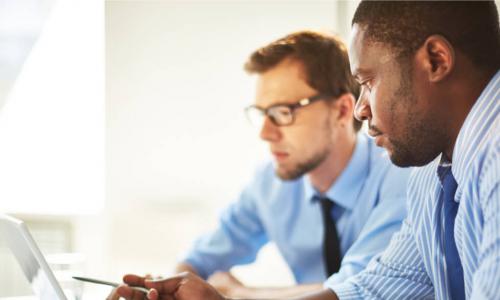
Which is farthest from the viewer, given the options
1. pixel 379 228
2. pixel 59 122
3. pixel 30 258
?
pixel 59 122

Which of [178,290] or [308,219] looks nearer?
[178,290]

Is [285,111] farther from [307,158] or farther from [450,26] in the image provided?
[450,26]

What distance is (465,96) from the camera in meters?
1.08

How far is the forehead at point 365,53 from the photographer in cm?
113

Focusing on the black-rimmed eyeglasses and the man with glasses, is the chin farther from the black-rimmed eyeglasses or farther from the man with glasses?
the black-rimmed eyeglasses

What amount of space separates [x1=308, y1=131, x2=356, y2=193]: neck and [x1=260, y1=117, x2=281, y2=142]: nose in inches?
7.0

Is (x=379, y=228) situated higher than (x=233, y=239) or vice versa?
(x=379, y=228)

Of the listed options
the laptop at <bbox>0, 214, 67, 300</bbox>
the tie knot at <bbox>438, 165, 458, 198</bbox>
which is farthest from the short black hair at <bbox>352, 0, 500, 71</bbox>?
the laptop at <bbox>0, 214, 67, 300</bbox>

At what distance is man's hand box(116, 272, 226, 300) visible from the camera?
1394 mm

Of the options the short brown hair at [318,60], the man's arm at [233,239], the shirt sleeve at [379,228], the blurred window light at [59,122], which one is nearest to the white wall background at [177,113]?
the blurred window light at [59,122]

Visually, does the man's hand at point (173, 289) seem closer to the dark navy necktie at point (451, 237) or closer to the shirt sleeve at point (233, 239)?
the dark navy necktie at point (451, 237)

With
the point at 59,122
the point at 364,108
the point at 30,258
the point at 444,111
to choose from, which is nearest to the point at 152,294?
the point at 30,258

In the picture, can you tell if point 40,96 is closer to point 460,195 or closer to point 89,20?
point 89,20

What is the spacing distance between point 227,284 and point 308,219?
1.15 feet
